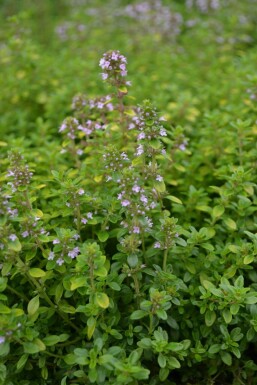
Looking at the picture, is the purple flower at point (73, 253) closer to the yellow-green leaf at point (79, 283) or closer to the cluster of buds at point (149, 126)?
→ the yellow-green leaf at point (79, 283)

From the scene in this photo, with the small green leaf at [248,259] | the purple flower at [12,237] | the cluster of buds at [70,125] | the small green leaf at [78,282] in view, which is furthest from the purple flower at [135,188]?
the cluster of buds at [70,125]

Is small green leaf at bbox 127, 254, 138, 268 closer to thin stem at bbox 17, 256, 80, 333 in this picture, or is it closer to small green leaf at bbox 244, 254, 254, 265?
thin stem at bbox 17, 256, 80, 333

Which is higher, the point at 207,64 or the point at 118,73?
the point at 118,73

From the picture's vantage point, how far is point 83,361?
7.07ft

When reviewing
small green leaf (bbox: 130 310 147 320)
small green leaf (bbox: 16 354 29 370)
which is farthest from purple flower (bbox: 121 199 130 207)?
small green leaf (bbox: 16 354 29 370)

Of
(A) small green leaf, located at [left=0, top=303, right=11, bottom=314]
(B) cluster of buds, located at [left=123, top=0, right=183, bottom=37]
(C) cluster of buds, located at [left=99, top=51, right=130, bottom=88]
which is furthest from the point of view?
(B) cluster of buds, located at [left=123, top=0, right=183, bottom=37]

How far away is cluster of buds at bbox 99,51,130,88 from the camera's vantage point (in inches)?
108

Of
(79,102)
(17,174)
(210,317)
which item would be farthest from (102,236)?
(79,102)

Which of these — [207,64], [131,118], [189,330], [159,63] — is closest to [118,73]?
[131,118]

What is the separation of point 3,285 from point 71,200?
56 centimetres

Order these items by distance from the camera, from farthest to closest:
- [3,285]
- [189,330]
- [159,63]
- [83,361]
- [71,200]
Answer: [159,63]
[189,330]
[71,200]
[3,285]
[83,361]

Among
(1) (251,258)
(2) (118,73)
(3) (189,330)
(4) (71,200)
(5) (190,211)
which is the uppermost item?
(2) (118,73)

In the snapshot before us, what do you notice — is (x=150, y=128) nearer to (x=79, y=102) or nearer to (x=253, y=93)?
(x=79, y=102)

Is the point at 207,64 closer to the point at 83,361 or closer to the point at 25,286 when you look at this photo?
Answer: the point at 25,286
